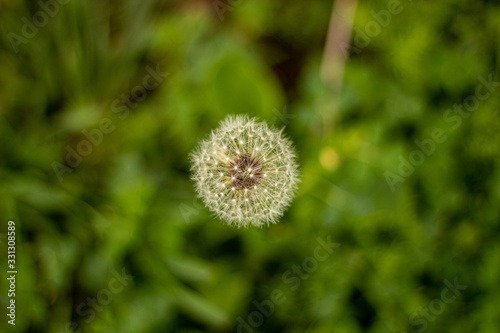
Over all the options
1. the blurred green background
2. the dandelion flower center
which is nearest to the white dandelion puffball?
the dandelion flower center

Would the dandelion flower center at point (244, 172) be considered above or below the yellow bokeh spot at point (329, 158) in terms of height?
below

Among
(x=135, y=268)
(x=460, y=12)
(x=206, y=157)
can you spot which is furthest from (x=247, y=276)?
(x=460, y=12)

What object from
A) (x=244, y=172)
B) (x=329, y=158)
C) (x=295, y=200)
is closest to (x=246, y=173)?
(x=244, y=172)

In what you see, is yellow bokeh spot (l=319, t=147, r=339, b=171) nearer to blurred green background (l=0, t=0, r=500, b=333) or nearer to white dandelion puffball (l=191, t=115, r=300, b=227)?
blurred green background (l=0, t=0, r=500, b=333)

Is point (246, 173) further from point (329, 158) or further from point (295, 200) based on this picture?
point (329, 158)

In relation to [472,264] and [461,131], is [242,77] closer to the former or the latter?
[461,131]

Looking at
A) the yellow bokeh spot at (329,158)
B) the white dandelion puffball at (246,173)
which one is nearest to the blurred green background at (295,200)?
the yellow bokeh spot at (329,158)

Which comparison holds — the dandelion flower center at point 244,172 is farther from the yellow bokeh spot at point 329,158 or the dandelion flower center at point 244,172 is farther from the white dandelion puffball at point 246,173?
the yellow bokeh spot at point 329,158
